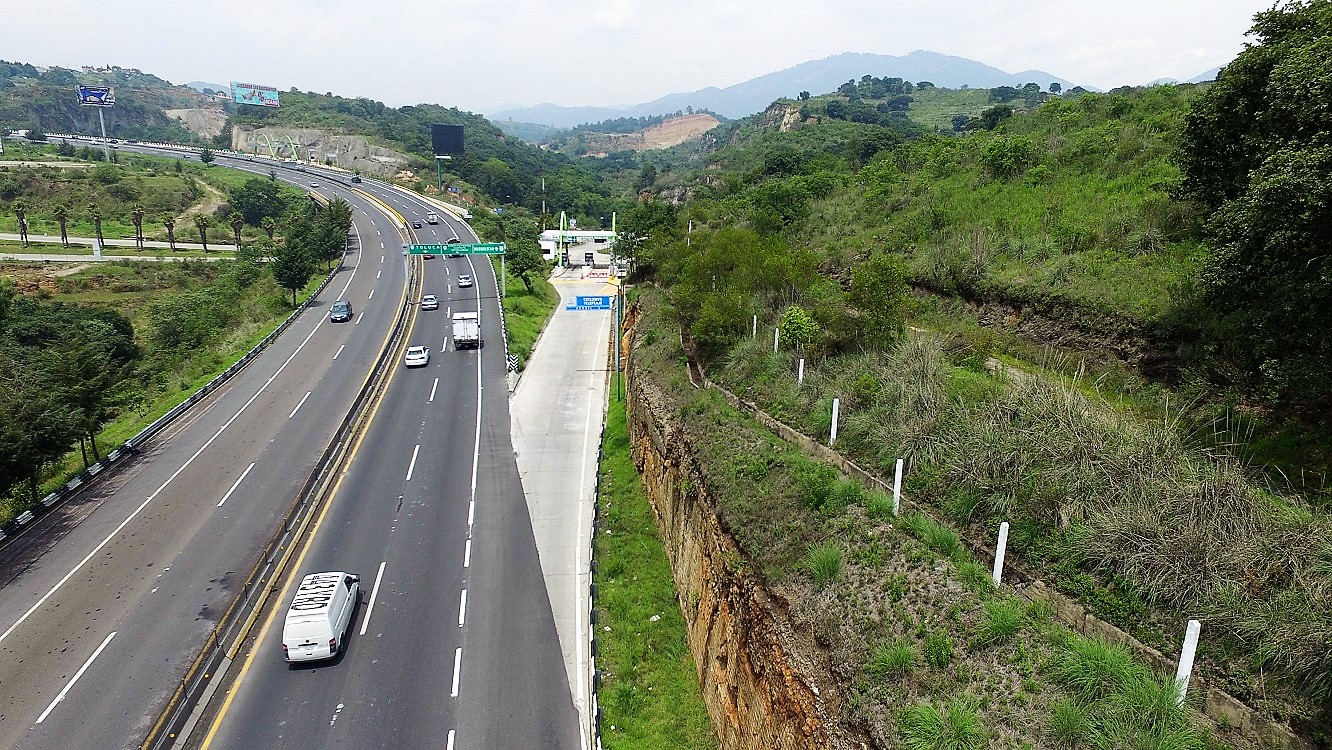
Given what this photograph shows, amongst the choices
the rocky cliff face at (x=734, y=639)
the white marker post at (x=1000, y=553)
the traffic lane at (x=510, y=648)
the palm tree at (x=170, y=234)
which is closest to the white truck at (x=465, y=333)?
the traffic lane at (x=510, y=648)

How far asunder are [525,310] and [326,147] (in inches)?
4459

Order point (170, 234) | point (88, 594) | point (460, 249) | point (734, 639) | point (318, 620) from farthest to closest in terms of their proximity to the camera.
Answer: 1. point (170, 234)
2. point (460, 249)
3. point (88, 594)
4. point (318, 620)
5. point (734, 639)

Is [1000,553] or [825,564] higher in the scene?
[1000,553]

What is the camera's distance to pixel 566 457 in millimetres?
31062

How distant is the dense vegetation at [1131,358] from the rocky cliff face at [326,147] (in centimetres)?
12201

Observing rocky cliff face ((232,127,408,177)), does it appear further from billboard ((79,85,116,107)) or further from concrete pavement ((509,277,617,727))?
concrete pavement ((509,277,617,727))

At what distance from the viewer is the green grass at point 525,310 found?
46.6 m

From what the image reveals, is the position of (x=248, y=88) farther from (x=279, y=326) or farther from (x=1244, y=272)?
(x=1244, y=272)

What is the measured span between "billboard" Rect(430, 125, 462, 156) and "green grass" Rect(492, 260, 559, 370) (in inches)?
2579

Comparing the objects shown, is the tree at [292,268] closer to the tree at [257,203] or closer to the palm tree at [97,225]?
the palm tree at [97,225]

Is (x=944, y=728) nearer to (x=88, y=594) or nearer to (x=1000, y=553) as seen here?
(x=1000, y=553)

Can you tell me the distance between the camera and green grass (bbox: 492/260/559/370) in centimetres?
4656

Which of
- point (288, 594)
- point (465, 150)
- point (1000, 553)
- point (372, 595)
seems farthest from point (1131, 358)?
point (465, 150)

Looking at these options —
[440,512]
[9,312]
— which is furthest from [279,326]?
[440,512]
